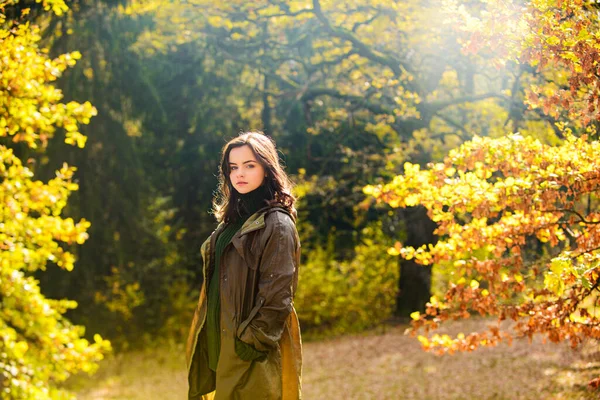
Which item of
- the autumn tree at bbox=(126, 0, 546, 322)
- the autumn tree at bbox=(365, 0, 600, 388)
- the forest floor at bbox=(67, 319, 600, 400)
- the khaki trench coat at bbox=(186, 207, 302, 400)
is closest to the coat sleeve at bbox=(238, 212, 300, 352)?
the khaki trench coat at bbox=(186, 207, 302, 400)

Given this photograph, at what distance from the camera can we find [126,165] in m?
9.22

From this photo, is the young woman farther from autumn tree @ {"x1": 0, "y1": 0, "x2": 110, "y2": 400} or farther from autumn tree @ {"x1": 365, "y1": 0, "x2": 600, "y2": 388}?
autumn tree @ {"x1": 0, "y1": 0, "x2": 110, "y2": 400}

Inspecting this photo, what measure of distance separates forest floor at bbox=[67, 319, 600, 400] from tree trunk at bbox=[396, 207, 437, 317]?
1.28 feet

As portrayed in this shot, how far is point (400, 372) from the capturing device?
736 cm

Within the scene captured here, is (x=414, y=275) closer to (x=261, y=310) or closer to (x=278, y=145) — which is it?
(x=278, y=145)

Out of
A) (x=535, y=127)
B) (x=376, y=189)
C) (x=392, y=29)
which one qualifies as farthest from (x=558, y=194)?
(x=392, y=29)

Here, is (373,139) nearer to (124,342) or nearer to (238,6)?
(238,6)

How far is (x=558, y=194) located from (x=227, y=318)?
1.51m

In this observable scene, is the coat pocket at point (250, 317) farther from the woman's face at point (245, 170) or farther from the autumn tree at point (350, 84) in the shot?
the autumn tree at point (350, 84)

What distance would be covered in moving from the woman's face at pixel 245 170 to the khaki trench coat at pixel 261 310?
135 mm

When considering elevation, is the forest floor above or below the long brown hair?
below

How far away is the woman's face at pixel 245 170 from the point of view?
262 centimetres

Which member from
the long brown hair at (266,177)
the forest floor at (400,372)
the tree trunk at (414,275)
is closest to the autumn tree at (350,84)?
the tree trunk at (414,275)

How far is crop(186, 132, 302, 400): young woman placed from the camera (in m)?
2.40
